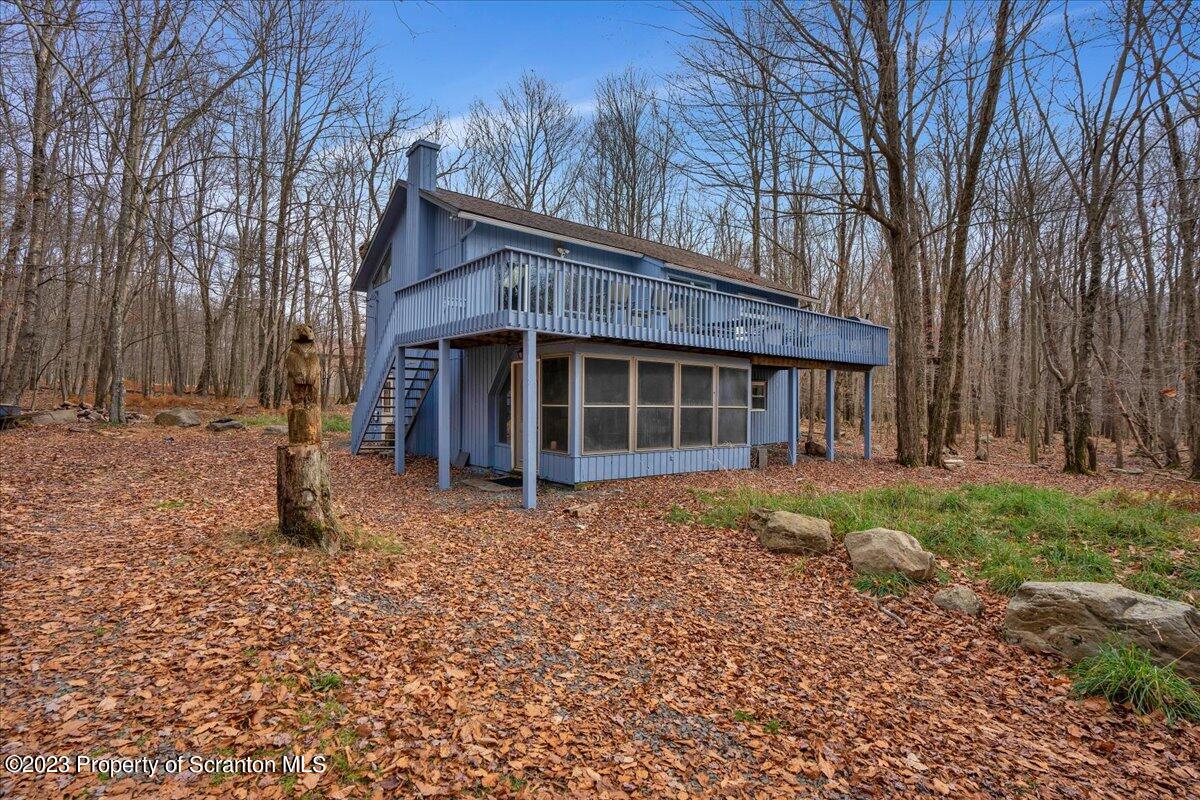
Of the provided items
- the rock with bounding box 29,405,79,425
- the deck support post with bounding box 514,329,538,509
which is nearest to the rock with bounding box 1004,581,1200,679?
the deck support post with bounding box 514,329,538,509

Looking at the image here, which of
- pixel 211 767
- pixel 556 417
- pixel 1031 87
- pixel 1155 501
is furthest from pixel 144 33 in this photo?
pixel 1031 87

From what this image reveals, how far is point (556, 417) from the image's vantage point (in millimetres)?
10594

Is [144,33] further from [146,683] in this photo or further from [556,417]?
[146,683]

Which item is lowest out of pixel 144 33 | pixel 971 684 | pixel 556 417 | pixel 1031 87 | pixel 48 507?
pixel 971 684

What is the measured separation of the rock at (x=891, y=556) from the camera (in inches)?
234

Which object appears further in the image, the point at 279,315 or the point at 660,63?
the point at 279,315

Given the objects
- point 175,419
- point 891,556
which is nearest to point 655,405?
point 891,556

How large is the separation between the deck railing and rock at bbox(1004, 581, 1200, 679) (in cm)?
675

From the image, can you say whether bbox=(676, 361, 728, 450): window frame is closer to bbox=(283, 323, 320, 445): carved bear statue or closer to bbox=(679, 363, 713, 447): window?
bbox=(679, 363, 713, 447): window

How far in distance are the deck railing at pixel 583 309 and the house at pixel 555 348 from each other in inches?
1.3

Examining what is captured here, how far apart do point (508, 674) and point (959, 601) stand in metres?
4.60

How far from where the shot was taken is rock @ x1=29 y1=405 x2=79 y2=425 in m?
12.8

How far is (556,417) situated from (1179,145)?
15.6 meters

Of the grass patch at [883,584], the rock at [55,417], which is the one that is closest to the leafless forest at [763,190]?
the rock at [55,417]
